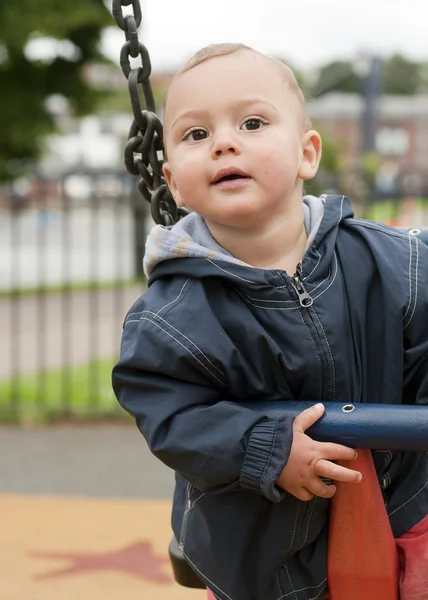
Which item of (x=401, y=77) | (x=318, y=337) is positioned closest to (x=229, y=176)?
(x=318, y=337)

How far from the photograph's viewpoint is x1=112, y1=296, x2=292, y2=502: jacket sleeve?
1448 mm

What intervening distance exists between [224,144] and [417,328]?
451 mm

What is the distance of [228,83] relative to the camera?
1.60m

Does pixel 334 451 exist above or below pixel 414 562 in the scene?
above

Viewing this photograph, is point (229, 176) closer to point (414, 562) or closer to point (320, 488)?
point (320, 488)

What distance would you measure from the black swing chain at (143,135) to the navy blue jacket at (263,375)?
0.44m

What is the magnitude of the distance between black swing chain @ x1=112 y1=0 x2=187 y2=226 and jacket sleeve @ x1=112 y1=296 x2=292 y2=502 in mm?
546

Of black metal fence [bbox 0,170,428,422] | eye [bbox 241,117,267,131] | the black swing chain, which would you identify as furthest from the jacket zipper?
black metal fence [bbox 0,170,428,422]

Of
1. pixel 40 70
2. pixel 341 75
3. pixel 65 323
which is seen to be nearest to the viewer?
pixel 65 323

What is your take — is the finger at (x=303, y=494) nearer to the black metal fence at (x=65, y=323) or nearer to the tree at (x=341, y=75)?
the black metal fence at (x=65, y=323)

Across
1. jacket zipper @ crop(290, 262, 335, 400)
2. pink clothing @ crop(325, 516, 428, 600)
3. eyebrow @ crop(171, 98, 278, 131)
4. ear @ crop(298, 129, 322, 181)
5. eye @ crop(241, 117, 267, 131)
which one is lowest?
pink clothing @ crop(325, 516, 428, 600)

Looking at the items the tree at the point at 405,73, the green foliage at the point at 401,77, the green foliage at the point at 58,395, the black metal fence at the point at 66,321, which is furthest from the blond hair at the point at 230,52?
the tree at the point at 405,73

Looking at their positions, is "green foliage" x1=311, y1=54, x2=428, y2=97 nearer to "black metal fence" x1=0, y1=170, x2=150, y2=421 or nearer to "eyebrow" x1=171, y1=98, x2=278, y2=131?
"black metal fence" x1=0, y1=170, x2=150, y2=421

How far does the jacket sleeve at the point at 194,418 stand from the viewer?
57.0 inches
